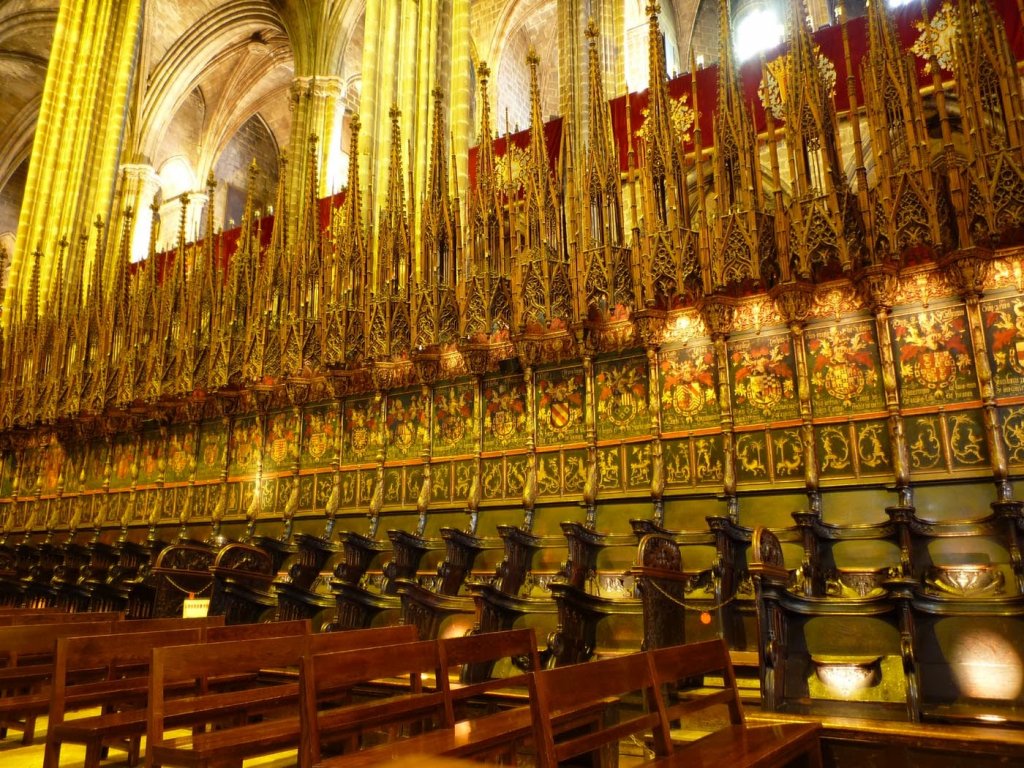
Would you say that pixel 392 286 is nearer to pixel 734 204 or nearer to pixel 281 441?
pixel 281 441

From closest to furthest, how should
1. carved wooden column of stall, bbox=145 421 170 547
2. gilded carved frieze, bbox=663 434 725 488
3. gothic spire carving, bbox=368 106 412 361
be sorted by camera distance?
gilded carved frieze, bbox=663 434 725 488, gothic spire carving, bbox=368 106 412 361, carved wooden column of stall, bbox=145 421 170 547

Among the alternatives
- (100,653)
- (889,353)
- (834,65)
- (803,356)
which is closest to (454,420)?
(803,356)

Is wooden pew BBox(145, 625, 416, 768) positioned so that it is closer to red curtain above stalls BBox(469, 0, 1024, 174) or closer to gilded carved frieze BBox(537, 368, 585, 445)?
gilded carved frieze BBox(537, 368, 585, 445)

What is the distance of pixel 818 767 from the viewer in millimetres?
3221

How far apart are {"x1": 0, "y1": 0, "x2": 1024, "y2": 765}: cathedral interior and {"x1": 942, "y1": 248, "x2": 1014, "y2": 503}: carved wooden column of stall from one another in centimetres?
3

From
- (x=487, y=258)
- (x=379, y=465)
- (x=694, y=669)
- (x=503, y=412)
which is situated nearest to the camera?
(x=694, y=669)

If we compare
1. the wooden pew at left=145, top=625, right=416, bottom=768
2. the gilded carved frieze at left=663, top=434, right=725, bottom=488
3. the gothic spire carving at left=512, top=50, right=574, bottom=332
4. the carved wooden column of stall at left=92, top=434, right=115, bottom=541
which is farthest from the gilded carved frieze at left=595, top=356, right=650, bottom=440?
the carved wooden column of stall at left=92, top=434, right=115, bottom=541

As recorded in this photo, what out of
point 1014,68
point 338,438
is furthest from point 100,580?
point 1014,68

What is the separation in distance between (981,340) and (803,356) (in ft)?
4.49

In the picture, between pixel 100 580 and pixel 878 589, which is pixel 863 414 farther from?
pixel 100 580

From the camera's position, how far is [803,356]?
22.0ft

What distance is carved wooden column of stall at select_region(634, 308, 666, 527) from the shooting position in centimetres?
702

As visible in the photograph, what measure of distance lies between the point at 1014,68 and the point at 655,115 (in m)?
2.94

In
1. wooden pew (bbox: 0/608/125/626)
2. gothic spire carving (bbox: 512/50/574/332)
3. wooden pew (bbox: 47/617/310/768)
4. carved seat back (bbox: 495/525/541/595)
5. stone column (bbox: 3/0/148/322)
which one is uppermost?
stone column (bbox: 3/0/148/322)
